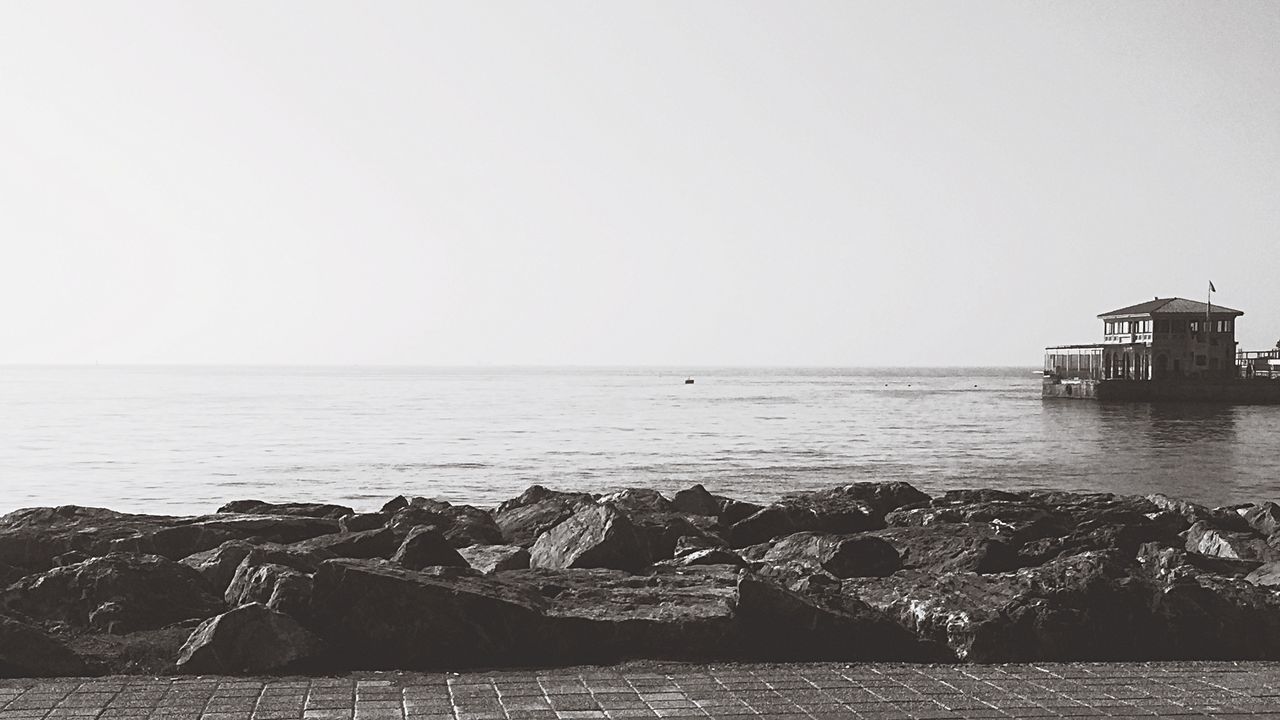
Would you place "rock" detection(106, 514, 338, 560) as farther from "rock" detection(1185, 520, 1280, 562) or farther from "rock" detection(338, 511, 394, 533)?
"rock" detection(1185, 520, 1280, 562)

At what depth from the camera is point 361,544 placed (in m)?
12.2

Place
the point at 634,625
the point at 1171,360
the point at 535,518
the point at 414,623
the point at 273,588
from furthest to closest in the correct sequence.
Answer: the point at 1171,360 < the point at 535,518 < the point at 273,588 < the point at 634,625 < the point at 414,623

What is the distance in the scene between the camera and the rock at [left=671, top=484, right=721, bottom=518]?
53.7 ft

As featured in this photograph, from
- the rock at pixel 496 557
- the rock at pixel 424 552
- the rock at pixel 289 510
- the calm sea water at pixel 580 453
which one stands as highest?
the rock at pixel 424 552

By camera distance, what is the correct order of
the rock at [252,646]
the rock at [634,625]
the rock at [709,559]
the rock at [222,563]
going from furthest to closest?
the rock at [709,559], the rock at [222,563], the rock at [634,625], the rock at [252,646]

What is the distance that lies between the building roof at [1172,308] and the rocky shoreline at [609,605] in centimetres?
9019

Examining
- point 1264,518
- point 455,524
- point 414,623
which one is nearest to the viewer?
point 414,623

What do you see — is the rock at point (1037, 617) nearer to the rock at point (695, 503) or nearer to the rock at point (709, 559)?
the rock at point (709, 559)

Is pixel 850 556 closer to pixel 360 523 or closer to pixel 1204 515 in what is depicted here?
pixel 360 523

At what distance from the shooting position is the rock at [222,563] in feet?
33.5

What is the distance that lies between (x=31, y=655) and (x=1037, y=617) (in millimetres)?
6564

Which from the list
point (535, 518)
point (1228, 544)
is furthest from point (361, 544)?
point (1228, 544)

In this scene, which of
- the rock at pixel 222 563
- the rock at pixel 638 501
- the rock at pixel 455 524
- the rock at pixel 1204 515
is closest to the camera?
the rock at pixel 222 563

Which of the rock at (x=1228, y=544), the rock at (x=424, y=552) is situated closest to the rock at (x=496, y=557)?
the rock at (x=424, y=552)
